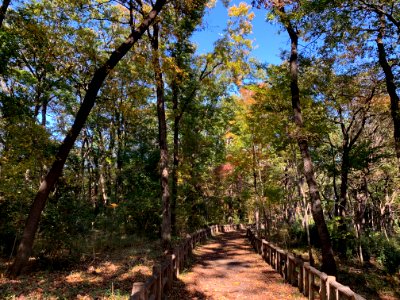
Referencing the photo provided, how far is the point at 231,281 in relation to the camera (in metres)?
10.6

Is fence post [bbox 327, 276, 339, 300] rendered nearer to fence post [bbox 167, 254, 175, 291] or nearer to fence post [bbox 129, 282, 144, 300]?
fence post [bbox 129, 282, 144, 300]

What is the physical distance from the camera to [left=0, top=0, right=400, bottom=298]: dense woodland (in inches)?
418

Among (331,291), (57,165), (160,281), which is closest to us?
(331,291)

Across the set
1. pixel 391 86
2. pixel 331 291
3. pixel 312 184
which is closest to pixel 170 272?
pixel 331 291

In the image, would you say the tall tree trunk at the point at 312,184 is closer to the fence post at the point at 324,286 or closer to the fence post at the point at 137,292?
the fence post at the point at 324,286

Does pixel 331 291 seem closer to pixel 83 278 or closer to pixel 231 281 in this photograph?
pixel 231 281

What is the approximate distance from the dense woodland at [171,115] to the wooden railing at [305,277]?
1167mm

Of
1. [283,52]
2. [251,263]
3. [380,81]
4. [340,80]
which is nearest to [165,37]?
[283,52]

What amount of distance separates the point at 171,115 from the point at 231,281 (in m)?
11.5

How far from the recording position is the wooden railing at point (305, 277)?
619 centimetres

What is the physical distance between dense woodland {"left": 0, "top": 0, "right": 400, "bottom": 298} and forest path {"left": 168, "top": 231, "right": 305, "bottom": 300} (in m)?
1.78

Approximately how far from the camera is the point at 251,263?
541 inches

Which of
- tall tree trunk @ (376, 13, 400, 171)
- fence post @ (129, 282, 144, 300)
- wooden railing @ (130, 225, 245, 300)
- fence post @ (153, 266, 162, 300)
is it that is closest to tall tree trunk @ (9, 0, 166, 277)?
wooden railing @ (130, 225, 245, 300)

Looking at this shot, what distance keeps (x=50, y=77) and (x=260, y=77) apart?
13367mm
